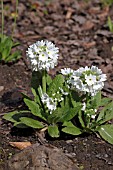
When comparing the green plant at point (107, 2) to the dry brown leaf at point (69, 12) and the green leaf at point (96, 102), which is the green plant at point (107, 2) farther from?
the green leaf at point (96, 102)

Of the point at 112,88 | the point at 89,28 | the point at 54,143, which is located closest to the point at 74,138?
the point at 54,143

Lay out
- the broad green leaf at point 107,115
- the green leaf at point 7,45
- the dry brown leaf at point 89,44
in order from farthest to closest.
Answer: the dry brown leaf at point 89,44
the green leaf at point 7,45
the broad green leaf at point 107,115

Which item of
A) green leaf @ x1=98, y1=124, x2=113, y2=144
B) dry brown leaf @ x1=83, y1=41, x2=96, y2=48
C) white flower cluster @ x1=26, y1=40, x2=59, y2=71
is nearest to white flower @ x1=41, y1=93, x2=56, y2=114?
white flower cluster @ x1=26, y1=40, x2=59, y2=71

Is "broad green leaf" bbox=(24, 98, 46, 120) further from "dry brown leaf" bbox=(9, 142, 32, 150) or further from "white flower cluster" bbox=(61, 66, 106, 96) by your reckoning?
"white flower cluster" bbox=(61, 66, 106, 96)

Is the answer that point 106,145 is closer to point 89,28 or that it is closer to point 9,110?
point 9,110

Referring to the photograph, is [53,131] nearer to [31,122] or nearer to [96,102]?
[31,122]

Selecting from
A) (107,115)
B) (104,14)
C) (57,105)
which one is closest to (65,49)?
(104,14)

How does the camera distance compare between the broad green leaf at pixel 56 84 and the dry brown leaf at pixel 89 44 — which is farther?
the dry brown leaf at pixel 89 44

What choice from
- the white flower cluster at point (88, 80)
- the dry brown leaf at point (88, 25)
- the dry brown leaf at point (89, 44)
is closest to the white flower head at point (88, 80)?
the white flower cluster at point (88, 80)

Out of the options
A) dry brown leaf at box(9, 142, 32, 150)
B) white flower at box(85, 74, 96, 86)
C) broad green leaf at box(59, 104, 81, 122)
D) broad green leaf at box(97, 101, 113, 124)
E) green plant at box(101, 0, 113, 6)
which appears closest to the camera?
white flower at box(85, 74, 96, 86)
